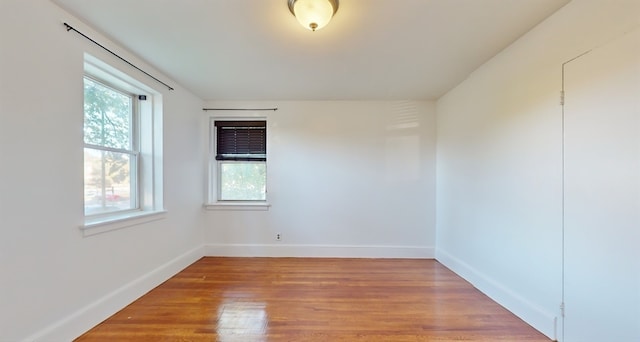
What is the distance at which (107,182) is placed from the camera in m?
2.39

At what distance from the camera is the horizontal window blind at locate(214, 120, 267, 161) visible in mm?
3988

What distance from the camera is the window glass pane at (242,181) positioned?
400cm

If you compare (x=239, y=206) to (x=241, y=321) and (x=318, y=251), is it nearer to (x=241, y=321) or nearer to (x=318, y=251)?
(x=318, y=251)

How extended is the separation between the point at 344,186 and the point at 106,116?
2800mm

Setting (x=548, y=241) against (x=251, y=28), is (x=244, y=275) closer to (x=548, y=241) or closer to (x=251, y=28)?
(x=251, y=28)

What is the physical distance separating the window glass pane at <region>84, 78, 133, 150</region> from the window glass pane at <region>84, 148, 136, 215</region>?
114mm

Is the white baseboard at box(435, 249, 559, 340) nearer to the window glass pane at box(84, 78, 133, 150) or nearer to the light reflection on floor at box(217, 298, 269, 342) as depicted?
the light reflection on floor at box(217, 298, 269, 342)

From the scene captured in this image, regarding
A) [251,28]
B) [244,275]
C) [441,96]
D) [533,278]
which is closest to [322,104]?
[441,96]

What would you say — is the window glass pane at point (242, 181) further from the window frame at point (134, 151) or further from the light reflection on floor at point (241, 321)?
the light reflection on floor at point (241, 321)

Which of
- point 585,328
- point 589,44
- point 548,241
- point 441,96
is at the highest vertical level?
point 441,96

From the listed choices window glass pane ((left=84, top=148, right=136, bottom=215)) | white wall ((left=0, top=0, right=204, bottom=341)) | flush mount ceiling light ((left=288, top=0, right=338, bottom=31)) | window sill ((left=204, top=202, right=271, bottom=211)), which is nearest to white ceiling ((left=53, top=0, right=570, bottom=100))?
flush mount ceiling light ((left=288, top=0, right=338, bottom=31))

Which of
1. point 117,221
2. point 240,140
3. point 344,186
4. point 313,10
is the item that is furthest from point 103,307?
point 344,186

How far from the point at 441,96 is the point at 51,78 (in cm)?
395

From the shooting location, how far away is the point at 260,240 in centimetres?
386
